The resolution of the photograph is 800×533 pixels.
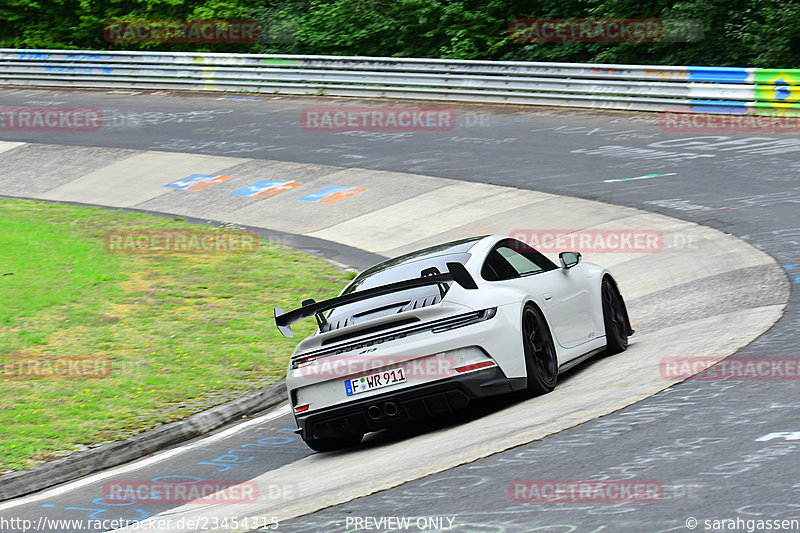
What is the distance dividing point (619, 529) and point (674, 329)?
17.7ft

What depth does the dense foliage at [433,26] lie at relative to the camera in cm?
2822

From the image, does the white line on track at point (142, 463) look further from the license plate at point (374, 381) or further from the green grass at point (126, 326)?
the license plate at point (374, 381)

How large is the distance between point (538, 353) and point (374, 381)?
1403mm

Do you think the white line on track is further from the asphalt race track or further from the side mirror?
the side mirror

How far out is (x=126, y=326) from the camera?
13.1 m

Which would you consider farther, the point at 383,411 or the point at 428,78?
the point at 428,78

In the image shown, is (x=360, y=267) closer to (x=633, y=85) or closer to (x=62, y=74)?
(x=633, y=85)

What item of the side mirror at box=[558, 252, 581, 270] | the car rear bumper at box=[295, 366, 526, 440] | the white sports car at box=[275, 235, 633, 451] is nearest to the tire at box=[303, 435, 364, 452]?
the white sports car at box=[275, 235, 633, 451]

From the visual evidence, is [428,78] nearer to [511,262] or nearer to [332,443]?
[511,262]

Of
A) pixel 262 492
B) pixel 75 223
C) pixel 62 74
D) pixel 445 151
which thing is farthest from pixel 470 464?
pixel 62 74

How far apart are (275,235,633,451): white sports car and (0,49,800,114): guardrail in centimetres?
1571

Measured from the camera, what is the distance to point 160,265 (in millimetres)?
16656

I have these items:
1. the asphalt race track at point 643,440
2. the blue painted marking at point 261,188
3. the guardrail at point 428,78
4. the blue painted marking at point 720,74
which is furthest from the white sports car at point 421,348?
the blue painted marking at point 720,74

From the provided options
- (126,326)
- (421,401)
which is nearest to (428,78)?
(126,326)
